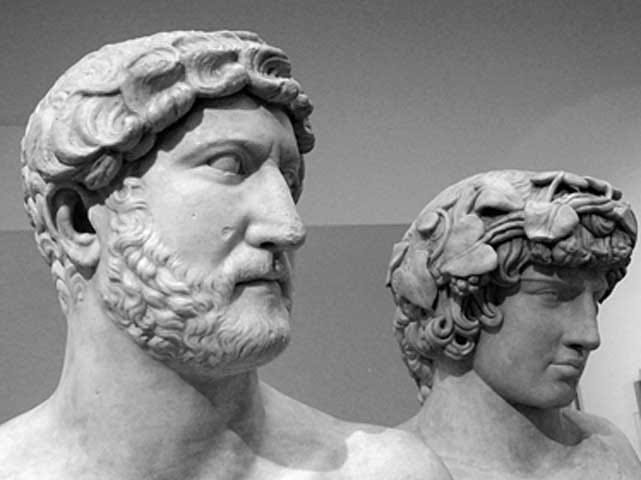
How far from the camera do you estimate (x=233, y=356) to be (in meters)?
1.88

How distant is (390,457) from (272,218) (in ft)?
1.55

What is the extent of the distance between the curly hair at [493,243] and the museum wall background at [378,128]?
615 mm

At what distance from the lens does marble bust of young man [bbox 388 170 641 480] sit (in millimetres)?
2762

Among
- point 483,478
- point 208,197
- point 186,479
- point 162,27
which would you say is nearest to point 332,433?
point 186,479

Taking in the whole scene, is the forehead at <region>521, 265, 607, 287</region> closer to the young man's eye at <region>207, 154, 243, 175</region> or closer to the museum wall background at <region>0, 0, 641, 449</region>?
the museum wall background at <region>0, 0, 641, 449</region>

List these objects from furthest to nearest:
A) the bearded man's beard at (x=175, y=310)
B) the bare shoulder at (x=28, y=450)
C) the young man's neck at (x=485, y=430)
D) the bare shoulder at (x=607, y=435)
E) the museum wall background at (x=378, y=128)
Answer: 1. the museum wall background at (x=378, y=128)
2. the bare shoulder at (x=607, y=435)
3. the young man's neck at (x=485, y=430)
4. the bare shoulder at (x=28, y=450)
5. the bearded man's beard at (x=175, y=310)

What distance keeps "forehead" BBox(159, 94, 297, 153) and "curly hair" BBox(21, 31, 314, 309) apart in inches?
0.8

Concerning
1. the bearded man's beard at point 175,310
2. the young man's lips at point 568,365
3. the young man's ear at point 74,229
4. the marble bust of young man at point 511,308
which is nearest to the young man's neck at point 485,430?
the marble bust of young man at point 511,308

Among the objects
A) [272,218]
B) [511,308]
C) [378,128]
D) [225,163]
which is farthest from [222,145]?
[378,128]

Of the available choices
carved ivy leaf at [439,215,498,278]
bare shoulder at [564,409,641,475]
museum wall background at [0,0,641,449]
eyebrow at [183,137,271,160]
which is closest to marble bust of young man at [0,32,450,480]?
eyebrow at [183,137,271,160]

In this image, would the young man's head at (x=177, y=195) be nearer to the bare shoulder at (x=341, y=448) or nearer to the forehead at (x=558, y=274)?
the bare shoulder at (x=341, y=448)

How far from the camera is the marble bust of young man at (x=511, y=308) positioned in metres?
2.76

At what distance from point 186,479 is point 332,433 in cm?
28

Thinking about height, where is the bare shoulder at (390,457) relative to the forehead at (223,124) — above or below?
below
